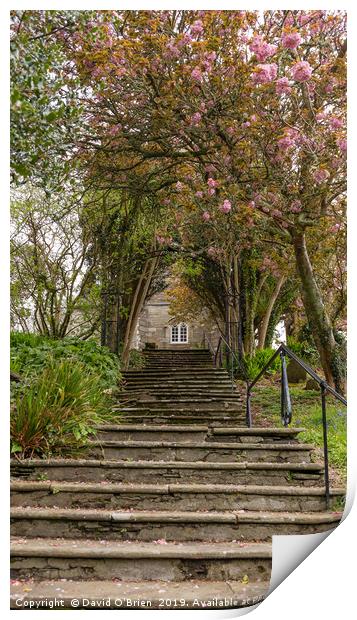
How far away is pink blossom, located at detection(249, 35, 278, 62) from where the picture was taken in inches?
120

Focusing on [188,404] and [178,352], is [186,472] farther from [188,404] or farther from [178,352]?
[178,352]

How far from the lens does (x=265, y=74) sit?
319cm

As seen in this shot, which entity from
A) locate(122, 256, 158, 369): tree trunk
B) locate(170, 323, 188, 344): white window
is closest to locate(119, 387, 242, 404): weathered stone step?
locate(122, 256, 158, 369): tree trunk

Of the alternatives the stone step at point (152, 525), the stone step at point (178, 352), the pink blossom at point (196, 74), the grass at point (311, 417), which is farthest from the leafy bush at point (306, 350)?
the stone step at point (178, 352)

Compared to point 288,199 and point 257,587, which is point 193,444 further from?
point 288,199

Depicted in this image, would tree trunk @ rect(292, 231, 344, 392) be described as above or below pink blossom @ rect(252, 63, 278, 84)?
below

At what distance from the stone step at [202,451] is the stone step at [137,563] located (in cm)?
75

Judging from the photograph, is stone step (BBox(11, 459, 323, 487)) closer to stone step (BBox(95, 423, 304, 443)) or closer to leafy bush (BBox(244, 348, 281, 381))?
stone step (BBox(95, 423, 304, 443))

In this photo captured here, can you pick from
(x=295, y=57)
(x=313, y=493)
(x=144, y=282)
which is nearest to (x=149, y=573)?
(x=313, y=493)

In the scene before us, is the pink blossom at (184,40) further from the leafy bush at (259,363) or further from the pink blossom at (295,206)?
the leafy bush at (259,363)

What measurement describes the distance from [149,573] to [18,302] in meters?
1.39

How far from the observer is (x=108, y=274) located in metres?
5.03

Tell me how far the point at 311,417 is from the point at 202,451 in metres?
0.64

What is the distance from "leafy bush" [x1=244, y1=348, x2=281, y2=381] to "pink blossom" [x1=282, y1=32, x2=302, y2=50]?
177 cm
